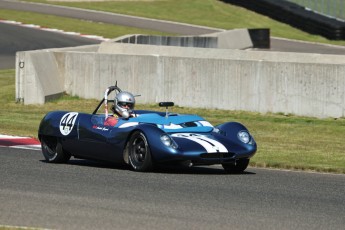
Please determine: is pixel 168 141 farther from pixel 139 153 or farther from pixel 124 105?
pixel 124 105

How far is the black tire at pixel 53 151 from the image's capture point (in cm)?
1500

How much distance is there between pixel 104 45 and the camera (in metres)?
28.7

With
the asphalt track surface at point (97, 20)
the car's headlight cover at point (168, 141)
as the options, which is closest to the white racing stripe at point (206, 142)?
the car's headlight cover at point (168, 141)

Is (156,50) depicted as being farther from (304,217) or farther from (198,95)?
(304,217)

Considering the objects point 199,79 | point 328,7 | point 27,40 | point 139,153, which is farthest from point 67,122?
point 328,7

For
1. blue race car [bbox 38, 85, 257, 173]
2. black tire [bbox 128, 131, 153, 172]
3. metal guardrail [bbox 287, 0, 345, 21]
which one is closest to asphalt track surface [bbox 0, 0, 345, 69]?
metal guardrail [bbox 287, 0, 345, 21]

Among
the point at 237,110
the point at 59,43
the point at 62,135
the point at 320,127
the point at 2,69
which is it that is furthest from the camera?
the point at 59,43

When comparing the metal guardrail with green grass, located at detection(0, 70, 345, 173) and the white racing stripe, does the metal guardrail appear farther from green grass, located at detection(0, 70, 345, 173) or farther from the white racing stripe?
the white racing stripe

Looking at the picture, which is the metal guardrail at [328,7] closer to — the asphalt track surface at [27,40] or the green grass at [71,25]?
the green grass at [71,25]

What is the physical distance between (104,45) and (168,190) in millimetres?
17146

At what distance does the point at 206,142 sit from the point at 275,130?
6.80m

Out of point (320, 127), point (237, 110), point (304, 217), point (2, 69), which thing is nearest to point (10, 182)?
point (304, 217)

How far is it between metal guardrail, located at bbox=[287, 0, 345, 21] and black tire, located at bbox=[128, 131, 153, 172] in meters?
33.2

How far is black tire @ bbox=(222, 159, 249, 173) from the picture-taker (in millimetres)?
14038
